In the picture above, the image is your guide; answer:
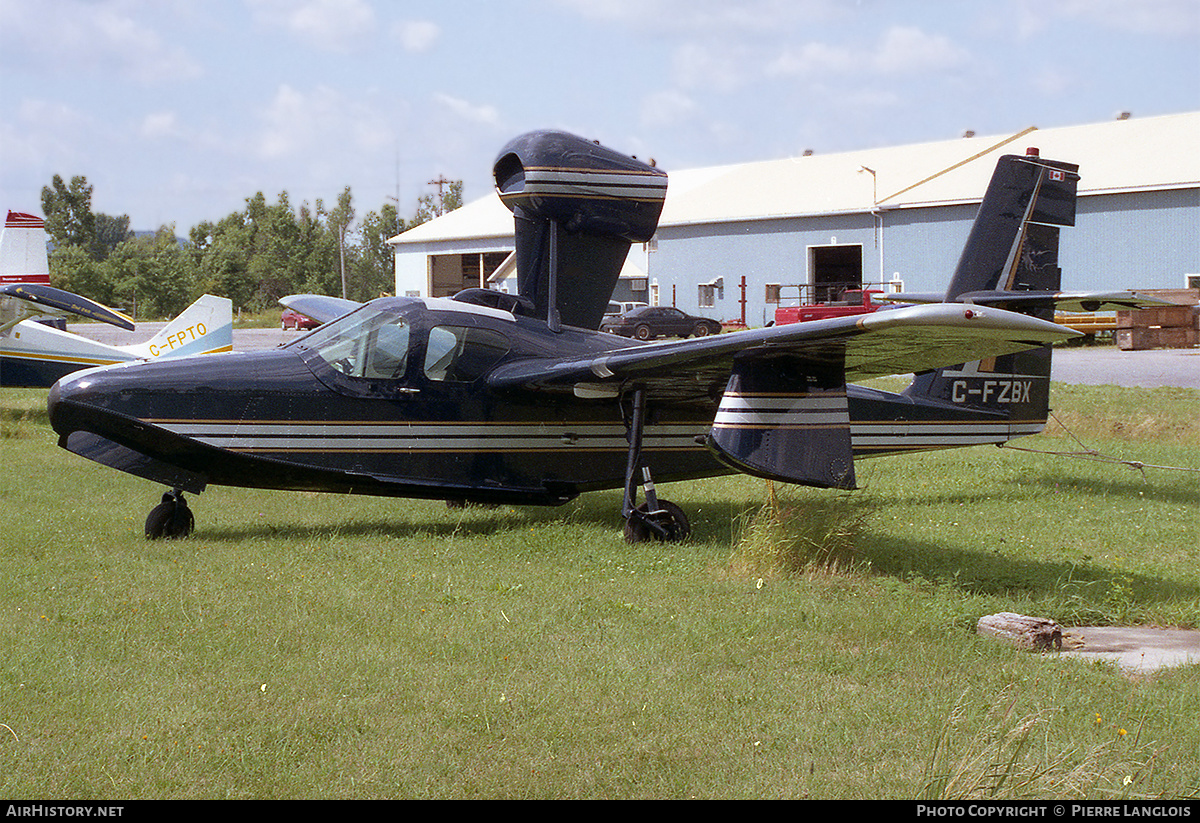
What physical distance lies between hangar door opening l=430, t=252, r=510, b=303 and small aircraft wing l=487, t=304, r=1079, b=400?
53.6 m

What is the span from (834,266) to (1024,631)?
1927 inches

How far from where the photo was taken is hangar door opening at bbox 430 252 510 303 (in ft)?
214

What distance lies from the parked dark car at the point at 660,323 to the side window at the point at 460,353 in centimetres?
3637

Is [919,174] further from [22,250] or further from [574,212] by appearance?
[574,212]

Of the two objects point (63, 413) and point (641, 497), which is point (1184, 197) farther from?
point (63, 413)

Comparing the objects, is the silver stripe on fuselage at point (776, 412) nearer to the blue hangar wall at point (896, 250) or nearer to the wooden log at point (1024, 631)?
the wooden log at point (1024, 631)

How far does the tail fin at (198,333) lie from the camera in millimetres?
20500

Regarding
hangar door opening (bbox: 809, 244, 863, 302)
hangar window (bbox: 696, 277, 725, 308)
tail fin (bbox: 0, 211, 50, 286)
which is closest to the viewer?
Result: tail fin (bbox: 0, 211, 50, 286)

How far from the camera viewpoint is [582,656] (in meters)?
6.20

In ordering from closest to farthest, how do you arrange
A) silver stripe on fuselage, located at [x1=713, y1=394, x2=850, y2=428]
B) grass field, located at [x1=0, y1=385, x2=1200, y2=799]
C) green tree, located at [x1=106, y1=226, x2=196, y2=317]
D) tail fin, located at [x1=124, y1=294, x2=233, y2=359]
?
grass field, located at [x1=0, y1=385, x2=1200, y2=799] < silver stripe on fuselage, located at [x1=713, y1=394, x2=850, y2=428] < tail fin, located at [x1=124, y1=294, x2=233, y2=359] < green tree, located at [x1=106, y1=226, x2=196, y2=317]

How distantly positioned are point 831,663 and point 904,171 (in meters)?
47.5

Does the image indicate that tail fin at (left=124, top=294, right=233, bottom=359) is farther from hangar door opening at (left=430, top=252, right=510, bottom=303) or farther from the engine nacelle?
hangar door opening at (left=430, top=252, right=510, bottom=303)

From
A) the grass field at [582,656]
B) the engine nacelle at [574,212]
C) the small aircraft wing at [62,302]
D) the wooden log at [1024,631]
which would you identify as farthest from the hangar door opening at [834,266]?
the wooden log at [1024,631]

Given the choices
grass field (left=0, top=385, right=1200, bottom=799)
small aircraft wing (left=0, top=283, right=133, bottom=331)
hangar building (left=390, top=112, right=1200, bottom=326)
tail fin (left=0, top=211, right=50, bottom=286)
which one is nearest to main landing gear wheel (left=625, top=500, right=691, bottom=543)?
grass field (left=0, top=385, right=1200, bottom=799)
